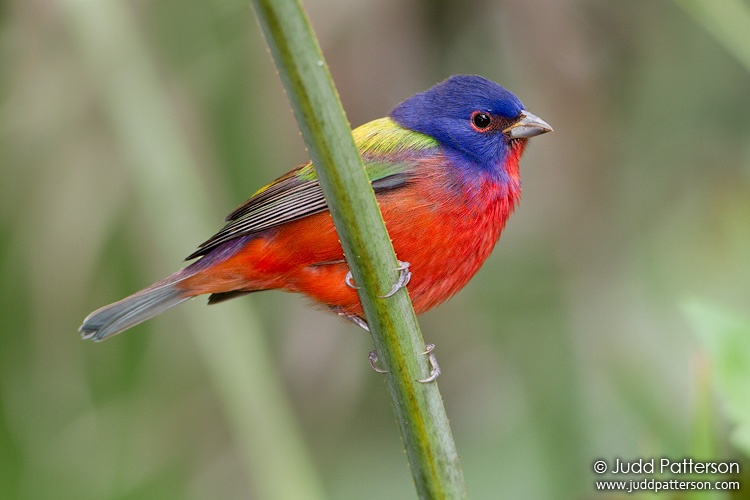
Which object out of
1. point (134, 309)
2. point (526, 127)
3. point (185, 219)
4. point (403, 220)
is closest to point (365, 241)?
point (185, 219)

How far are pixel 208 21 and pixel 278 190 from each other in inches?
32.0

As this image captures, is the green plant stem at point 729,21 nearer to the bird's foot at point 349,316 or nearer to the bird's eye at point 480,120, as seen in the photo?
the bird's eye at point 480,120

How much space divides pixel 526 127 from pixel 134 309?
69.8 inches

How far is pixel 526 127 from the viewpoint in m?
4.00

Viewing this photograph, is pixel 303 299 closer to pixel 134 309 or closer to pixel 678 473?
pixel 134 309

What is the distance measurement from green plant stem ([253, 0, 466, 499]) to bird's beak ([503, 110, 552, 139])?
223 centimetres

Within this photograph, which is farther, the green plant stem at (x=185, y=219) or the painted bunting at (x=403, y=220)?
the painted bunting at (x=403, y=220)

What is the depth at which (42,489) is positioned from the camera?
3479mm

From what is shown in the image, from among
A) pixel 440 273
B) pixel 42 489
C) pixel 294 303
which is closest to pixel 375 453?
pixel 294 303

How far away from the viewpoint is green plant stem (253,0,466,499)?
58.9 inches

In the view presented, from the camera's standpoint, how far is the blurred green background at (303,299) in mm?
3486

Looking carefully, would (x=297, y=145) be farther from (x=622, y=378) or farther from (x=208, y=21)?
(x=622, y=378)

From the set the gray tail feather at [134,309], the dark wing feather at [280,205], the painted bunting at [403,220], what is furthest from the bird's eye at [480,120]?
the gray tail feather at [134,309]

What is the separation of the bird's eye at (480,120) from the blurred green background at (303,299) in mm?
576
